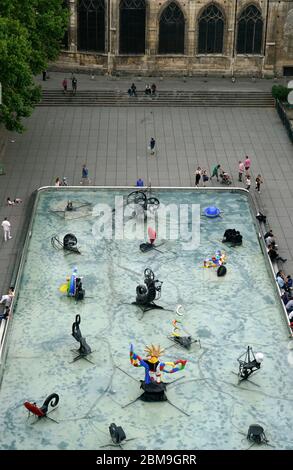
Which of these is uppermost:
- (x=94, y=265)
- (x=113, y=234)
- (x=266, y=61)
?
(x=266, y=61)

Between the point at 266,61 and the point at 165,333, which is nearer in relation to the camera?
the point at 165,333

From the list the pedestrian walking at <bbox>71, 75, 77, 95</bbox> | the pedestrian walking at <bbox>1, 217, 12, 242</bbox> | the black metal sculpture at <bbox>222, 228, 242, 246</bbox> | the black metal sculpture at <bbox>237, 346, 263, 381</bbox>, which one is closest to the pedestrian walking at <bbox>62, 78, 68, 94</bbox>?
the pedestrian walking at <bbox>71, 75, 77, 95</bbox>

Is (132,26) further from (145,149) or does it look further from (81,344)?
(81,344)

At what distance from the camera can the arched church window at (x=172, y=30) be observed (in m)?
82.1

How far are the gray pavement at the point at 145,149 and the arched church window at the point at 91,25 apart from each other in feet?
27.1

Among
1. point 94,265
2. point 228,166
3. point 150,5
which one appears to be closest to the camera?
point 94,265

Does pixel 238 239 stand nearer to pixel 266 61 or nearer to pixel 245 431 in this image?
pixel 245 431

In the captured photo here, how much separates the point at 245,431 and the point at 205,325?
8.79m

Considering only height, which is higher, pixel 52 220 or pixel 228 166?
pixel 228 166

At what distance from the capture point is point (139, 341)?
155 feet

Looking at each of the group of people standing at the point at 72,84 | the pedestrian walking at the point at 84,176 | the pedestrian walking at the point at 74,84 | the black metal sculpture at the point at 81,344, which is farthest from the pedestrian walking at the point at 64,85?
the black metal sculpture at the point at 81,344

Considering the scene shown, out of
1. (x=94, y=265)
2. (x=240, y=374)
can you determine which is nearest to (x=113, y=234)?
(x=94, y=265)

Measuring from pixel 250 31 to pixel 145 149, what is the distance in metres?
18.9

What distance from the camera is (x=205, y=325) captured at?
48.4 m
